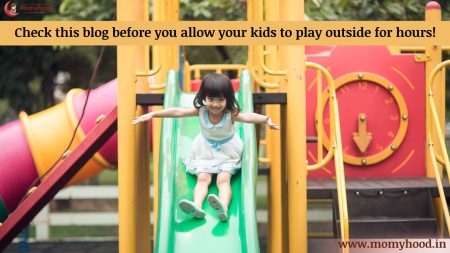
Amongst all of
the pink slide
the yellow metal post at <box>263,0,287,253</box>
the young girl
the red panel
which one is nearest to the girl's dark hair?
the young girl

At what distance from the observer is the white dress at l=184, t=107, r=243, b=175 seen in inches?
Result: 197

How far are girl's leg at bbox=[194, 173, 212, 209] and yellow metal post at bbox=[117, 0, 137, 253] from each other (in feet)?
1.51

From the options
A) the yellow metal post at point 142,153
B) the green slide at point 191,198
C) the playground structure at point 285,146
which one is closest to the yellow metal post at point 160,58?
the playground structure at point 285,146

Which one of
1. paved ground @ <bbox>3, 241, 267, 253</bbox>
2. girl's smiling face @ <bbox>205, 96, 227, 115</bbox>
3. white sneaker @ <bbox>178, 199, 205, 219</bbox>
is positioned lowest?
paved ground @ <bbox>3, 241, 267, 253</bbox>

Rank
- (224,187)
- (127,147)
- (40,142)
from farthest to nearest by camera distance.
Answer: (40,142) → (127,147) → (224,187)

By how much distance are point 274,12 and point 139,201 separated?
192 cm

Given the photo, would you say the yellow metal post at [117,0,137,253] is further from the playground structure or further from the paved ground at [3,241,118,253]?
the paved ground at [3,241,118,253]

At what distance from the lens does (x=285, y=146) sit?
540 centimetres

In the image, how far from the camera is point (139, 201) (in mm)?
5309

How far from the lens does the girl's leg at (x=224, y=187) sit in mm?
4762

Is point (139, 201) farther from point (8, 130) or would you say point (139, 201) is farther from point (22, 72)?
point (22, 72)

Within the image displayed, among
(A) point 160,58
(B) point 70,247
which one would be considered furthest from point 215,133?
(B) point 70,247

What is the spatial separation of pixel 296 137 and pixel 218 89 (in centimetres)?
65

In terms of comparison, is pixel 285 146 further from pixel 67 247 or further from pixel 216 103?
pixel 67 247
